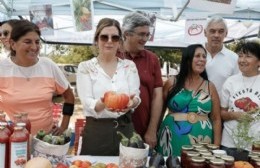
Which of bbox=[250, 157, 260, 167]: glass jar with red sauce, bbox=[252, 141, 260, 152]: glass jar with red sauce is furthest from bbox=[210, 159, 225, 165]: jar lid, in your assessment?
bbox=[252, 141, 260, 152]: glass jar with red sauce

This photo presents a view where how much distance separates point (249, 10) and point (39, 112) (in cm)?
389

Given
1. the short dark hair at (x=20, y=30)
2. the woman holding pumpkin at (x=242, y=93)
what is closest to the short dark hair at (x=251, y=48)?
the woman holding pumpkin at (x=242, y=93)

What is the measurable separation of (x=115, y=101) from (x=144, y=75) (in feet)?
3.03

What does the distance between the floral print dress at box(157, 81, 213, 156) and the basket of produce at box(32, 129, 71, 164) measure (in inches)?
44.6

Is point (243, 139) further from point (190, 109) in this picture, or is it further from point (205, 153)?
point (190, 109)

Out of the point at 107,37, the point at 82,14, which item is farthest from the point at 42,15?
the point at 107,37

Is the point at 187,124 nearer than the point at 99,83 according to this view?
No

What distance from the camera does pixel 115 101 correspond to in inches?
79.1

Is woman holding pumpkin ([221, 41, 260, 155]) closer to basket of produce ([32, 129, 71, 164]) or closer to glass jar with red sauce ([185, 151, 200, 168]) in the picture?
glass jar with red sauce ([185, 151, 200, 168])

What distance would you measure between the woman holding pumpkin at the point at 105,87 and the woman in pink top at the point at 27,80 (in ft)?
0.84

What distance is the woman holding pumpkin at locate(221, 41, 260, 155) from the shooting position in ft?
8.98

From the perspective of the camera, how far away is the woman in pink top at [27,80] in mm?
2391

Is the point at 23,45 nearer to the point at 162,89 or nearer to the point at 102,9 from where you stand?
the point at 162,89

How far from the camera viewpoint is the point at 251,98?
108 inches
